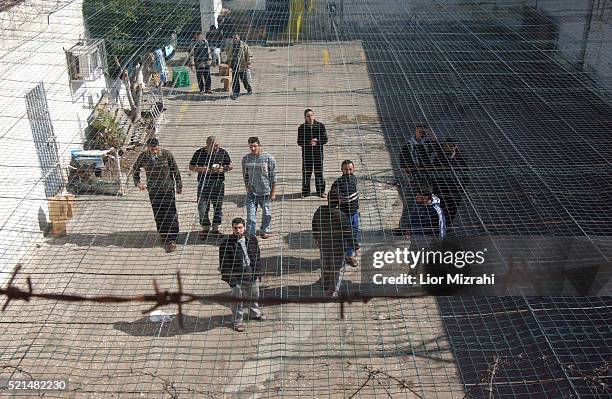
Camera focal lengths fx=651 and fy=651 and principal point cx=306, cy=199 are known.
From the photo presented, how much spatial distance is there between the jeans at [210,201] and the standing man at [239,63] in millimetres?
2331

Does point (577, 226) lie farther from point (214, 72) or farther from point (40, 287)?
point (214, 72)

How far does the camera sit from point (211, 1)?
7.15 meters

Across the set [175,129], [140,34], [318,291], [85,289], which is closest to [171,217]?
[85,289]

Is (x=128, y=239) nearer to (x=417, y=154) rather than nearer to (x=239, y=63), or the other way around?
(x=417, y=154)

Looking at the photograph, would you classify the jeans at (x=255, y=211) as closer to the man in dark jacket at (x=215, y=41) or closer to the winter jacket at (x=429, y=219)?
the winter jacket at (x=429, y=219)

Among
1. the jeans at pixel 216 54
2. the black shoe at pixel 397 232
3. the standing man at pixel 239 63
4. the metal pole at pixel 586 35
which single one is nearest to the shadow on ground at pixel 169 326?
the black shoe at pixel 397 232

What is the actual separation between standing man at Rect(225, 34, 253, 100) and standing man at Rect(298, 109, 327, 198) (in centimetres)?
193

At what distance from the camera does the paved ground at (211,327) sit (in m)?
2.52

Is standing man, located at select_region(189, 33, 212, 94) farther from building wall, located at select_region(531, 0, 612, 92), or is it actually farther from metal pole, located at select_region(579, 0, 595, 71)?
metal pole, located at select_region(579, 0, 595, 71)

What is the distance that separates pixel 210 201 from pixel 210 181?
0.12m

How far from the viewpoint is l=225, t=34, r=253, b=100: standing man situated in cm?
587

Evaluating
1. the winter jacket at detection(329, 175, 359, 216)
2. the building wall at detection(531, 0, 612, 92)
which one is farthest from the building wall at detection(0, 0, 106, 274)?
the building wall at detection(531, 0, 612, 92)

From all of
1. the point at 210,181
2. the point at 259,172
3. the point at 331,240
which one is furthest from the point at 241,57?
the point at 331,240

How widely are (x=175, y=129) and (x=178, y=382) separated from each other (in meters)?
3.10
